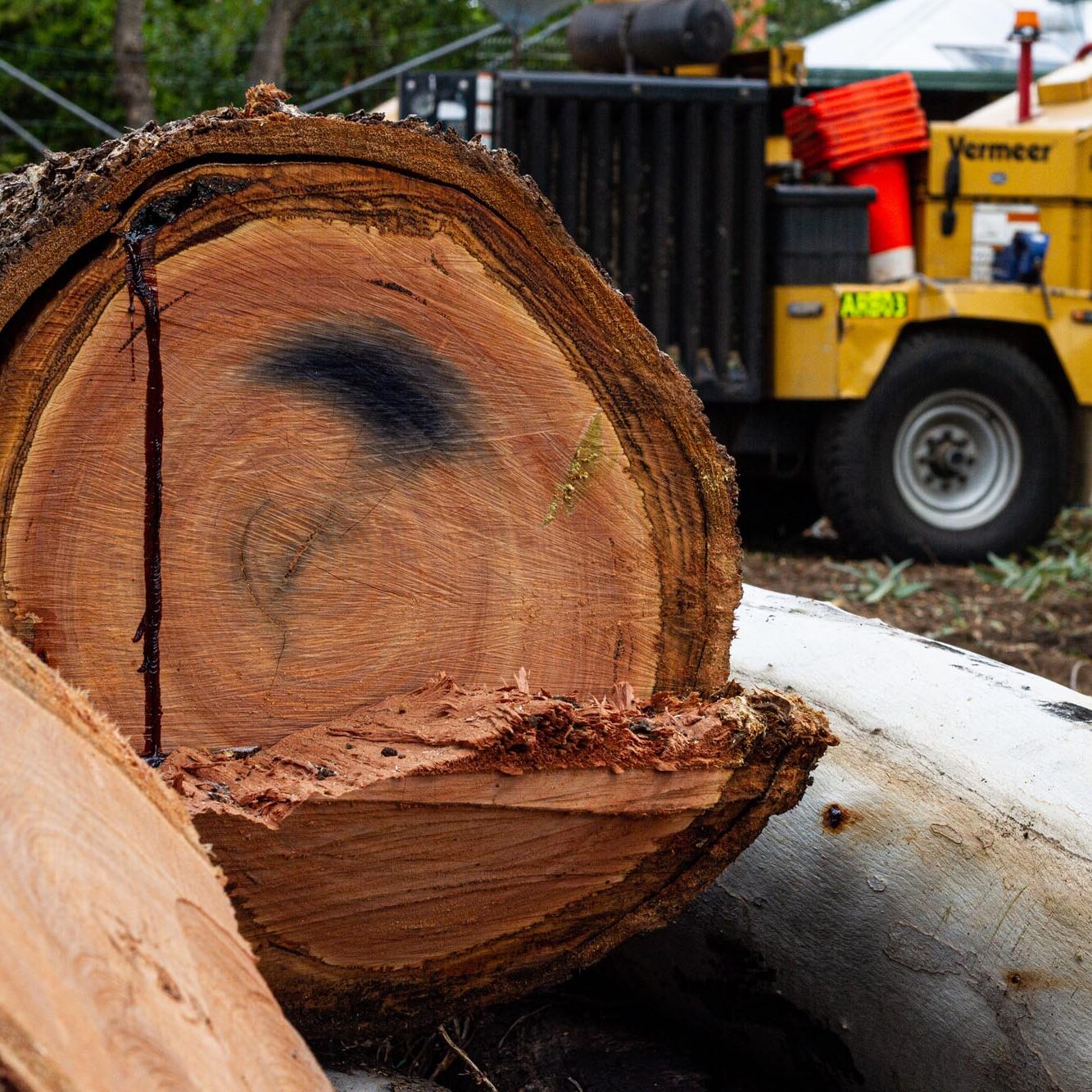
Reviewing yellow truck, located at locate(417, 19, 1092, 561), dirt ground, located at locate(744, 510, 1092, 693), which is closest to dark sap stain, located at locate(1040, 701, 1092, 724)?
dirt ground, located at locate(744, 510, 1092, 693)

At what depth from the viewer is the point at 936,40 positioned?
13.5 m

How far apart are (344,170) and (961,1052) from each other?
137 centimetres

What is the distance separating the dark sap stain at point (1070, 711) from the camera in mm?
2166

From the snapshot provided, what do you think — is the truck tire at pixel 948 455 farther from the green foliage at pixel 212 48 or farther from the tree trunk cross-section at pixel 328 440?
the green foliage at pixel 212 48

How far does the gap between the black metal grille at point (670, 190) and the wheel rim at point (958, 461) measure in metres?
0.87

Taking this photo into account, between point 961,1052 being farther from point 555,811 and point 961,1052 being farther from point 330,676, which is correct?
point 330,676

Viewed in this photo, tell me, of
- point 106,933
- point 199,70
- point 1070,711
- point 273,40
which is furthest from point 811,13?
point 106,933

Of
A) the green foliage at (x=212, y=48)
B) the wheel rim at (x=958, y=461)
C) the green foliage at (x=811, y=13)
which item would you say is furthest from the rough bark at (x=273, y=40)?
the green foliage at (x=811, y=13)

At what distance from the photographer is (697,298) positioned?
636 centimetres

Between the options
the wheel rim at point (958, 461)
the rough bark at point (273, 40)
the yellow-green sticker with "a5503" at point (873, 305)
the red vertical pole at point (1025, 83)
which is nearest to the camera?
the yellow-green sticker with "a5503" at point (873, 305)

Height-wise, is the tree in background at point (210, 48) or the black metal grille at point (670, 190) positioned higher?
the tree in background at point (210, 48)

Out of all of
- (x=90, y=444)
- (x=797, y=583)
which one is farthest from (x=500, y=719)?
(x=797, y=583)

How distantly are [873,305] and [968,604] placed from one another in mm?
1327

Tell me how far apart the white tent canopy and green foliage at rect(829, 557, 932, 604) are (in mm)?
7314
